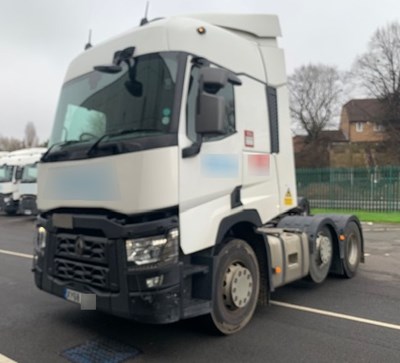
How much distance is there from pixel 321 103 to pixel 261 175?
58446 mm

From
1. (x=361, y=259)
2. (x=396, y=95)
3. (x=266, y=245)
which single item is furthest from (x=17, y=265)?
(x=396, y=95)

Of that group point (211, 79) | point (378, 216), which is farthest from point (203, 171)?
point (378, 216)

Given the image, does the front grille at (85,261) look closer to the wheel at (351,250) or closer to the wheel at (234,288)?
the wheel at (234,288)

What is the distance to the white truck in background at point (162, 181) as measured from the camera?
407 cm

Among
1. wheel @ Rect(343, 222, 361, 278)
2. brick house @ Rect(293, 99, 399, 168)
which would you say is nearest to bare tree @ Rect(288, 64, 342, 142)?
brick house @ Rect(293, 99, 399, 168)

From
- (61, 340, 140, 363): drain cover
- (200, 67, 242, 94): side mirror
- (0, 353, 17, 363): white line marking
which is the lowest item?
(61, 340, 140, 363): drain cover

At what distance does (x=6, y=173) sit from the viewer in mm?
22484

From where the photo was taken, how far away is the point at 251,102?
5.34 meters

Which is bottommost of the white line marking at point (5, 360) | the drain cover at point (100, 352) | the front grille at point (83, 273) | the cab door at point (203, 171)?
the drain cover at point (100, 352)

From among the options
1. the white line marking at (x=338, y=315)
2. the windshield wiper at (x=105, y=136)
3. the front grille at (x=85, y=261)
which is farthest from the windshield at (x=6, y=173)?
the windshield wiper at (x=105, y=136)

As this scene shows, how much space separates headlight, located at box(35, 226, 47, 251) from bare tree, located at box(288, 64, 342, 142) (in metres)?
56.5

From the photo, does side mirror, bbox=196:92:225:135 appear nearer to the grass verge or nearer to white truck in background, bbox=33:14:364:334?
white truck in background, bbox=33:14:364:334

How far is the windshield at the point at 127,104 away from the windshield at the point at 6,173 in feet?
62.6

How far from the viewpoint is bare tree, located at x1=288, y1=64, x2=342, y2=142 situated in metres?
59.9
